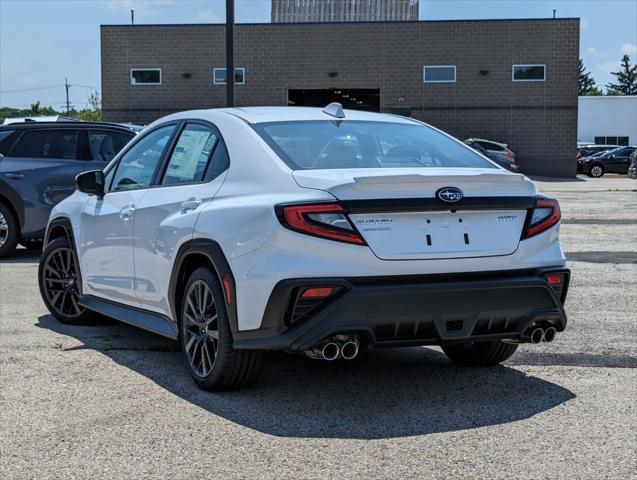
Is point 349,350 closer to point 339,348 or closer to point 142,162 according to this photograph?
point 339,348

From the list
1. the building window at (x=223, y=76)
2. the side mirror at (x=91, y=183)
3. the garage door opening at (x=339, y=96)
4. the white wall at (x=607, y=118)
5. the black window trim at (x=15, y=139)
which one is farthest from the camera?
the white wall at (x=607, y=118)

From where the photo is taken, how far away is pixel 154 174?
602 cm

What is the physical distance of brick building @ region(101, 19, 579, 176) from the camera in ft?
134

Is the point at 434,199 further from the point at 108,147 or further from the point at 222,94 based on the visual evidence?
the point at 222,94

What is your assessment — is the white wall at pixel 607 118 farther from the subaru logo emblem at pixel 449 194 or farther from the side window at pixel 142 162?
the subaru logo emblem at pixel 449 194

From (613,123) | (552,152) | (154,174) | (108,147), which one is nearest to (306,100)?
(552,152)

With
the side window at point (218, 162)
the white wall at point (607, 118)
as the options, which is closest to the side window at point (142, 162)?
the side window at point (218, 162)

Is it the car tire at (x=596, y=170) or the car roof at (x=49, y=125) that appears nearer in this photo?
the car roof at (x=49, y=125)

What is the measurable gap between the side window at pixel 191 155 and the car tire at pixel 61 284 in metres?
1.80

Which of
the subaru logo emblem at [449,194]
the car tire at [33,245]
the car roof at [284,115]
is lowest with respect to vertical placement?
the car tire at [33,245]

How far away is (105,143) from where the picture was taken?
40.7 ft

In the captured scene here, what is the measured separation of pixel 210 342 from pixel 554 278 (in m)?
1.92

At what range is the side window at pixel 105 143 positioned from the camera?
1230cm

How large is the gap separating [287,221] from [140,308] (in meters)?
1.89
